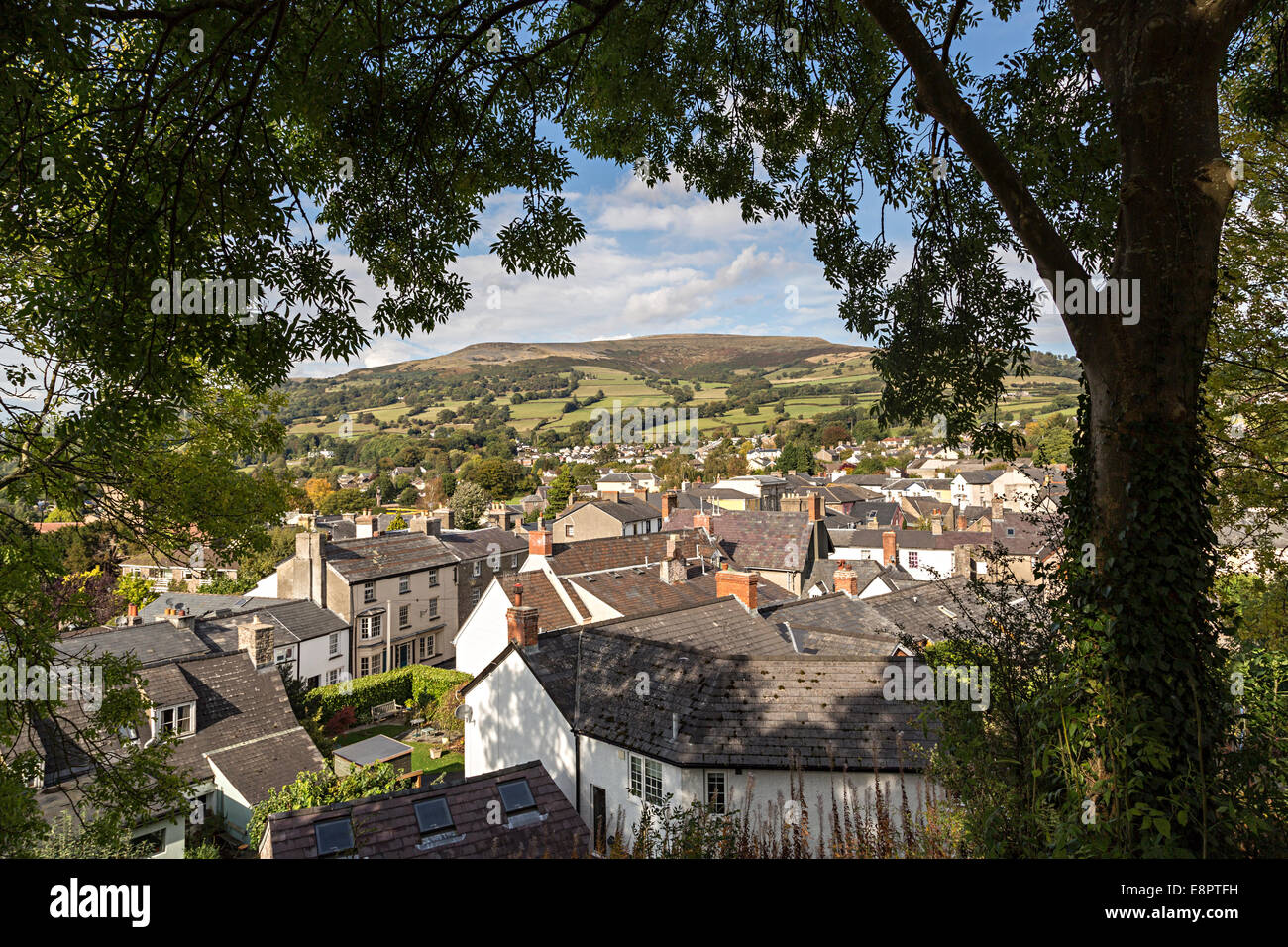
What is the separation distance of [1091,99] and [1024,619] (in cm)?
535

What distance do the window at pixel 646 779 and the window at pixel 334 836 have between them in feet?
17.1

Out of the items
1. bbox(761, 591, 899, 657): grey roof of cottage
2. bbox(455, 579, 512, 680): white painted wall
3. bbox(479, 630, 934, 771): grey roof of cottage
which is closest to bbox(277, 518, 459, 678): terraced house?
bbox(455, 579, 512, 680): white painted wall

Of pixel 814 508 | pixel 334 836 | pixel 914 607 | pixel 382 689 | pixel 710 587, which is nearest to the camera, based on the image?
pixel 334 836

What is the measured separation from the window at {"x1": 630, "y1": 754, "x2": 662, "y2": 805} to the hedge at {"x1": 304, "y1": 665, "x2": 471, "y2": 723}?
1709cm

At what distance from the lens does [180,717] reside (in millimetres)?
20156

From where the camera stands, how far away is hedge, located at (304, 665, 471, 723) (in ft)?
92.5

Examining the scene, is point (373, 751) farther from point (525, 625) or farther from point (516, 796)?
point (516, 796)

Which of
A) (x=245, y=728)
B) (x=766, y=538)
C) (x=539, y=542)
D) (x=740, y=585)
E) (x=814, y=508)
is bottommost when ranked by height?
(x=245, y=728)

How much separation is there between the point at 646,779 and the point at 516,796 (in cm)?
266

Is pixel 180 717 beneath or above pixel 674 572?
beneath

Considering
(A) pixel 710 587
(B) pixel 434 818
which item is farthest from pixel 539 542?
(B) pixel 434 818

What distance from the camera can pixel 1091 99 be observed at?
7.02 meters

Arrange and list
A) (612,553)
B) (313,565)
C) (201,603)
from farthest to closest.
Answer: (201,603)
(612,553)
(313,565)

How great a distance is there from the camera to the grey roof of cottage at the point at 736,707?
12.5 metres
